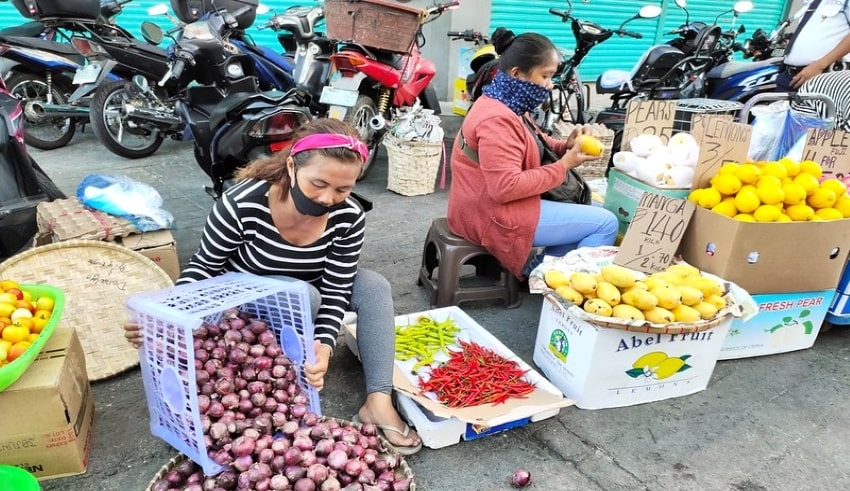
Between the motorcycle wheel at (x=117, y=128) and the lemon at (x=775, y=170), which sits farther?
the motorcycle wheel at (x=117, y=128)

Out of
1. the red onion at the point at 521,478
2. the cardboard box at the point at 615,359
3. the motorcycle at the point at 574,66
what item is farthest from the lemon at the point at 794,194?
the motorcycle at the point at 574,66

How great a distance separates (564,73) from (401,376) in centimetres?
460

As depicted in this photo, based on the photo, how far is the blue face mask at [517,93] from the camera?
2.63 meters

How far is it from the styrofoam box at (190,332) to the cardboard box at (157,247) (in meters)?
0.87

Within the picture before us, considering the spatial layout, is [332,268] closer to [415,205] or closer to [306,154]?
[306,154]

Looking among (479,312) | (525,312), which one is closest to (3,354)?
(479,312)

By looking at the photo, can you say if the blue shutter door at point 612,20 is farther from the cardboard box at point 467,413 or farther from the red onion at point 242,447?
the red onion at point 242,447

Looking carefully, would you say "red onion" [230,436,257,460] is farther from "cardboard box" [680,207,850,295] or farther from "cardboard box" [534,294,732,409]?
"cardboard box" [680,207,850,295]

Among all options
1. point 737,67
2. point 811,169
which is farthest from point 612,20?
point 811,169

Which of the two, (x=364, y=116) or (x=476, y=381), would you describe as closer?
(x=476, y=381)

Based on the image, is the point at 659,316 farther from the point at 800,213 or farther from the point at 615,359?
the point at 800,213

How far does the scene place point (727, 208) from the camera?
2.47m

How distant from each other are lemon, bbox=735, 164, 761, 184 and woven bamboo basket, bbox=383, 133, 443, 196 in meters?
2.61

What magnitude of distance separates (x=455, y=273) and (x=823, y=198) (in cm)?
169
